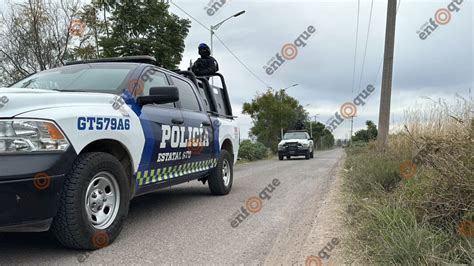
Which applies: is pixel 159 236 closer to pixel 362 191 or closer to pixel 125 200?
pixel 125 200

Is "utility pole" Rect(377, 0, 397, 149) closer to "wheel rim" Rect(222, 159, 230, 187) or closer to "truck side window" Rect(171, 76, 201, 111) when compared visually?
"wheel rim" Rect(222, 159, 230, 187)

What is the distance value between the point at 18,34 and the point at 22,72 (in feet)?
5.50

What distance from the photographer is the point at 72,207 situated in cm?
334

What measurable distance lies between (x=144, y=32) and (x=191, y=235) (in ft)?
32.6

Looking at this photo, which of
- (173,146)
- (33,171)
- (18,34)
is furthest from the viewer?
→ (18,34)

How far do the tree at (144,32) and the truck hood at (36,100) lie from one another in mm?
9078

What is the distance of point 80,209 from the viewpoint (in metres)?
3.41

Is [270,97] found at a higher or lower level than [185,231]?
higher

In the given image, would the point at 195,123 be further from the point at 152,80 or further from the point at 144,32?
the point at 144,32

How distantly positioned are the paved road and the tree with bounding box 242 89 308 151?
95.7 feet

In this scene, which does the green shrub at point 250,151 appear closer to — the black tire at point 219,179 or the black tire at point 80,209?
the black tire at point 219,179

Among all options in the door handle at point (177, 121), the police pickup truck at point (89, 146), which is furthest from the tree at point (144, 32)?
the door handle at point (177, 121)

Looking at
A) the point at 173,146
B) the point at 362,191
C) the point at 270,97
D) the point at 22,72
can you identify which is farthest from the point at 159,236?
the point at 270,97

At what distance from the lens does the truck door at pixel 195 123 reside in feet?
18.6
